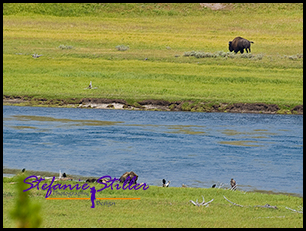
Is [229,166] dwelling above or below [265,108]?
below

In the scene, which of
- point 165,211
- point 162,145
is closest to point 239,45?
point 162,145

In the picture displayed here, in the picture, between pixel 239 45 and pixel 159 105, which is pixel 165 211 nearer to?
pixel 159 105

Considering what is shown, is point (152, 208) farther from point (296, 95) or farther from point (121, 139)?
point (296, 95)

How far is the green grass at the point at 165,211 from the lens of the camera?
10305 mm

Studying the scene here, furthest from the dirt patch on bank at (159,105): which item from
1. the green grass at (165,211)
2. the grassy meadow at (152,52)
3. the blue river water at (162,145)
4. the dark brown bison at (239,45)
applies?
the dark brown bison at (239,45)

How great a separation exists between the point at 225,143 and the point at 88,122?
8.91 metres

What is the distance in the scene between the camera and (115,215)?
11.0 metres

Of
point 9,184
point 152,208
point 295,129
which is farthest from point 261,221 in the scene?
point 295,129

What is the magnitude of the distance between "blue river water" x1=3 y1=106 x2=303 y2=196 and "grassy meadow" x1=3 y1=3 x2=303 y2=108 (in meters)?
3.92

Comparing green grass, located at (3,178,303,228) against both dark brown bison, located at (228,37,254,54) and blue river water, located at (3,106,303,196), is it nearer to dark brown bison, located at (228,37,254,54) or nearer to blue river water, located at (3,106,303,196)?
blue river water, located at (3,106,303,196)

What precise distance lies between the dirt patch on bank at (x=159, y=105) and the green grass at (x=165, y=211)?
20.0 m

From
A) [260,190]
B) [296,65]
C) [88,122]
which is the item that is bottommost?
[260,190]

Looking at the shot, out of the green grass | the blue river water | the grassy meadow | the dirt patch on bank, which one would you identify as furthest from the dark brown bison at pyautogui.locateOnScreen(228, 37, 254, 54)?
the green grass

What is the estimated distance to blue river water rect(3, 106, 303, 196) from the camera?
18.2 meters
